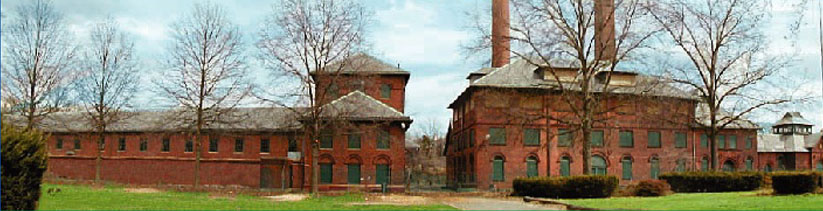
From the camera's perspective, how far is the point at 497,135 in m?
47.9

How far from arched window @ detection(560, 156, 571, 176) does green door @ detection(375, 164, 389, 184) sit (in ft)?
38.7

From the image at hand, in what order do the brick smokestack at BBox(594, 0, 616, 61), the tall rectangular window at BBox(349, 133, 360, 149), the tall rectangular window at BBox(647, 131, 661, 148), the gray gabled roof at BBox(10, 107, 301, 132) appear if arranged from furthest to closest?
the tall rectangular window at BBox(647, 131, 661, 148) → the gray gabled roof at BBox(10, 107, 301, 132) → the tall rectangular window at BBox(349, 133, 360, 149) → the brick smokestack at BBox(594, 0, 616, 61)

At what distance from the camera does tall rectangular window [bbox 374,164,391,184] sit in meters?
45.8

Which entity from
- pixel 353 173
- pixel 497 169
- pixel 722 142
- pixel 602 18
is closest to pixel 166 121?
pixel 353 173

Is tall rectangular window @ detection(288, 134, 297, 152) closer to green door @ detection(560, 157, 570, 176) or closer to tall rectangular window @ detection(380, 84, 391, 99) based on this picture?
tall rectangular window @ detection(380, 84, 391, 99)

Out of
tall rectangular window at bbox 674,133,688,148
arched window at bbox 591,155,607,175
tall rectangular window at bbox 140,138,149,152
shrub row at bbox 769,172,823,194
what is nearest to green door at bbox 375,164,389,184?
arched window at bbox 591,155,607,175

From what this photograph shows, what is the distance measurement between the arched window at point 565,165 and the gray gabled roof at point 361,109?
39.1 ft

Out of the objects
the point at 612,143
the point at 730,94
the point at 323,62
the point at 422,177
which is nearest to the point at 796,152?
the point at 612,143

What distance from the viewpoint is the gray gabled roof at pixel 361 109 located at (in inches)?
1569

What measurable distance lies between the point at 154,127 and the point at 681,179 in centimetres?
3478

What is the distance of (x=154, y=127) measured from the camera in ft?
172

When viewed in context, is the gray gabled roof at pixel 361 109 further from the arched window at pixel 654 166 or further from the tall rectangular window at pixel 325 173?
the arched window at pixel 654 166

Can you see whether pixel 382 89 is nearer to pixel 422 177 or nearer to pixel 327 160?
pixel 327 160

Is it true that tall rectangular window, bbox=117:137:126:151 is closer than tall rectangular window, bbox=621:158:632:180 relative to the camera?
No
